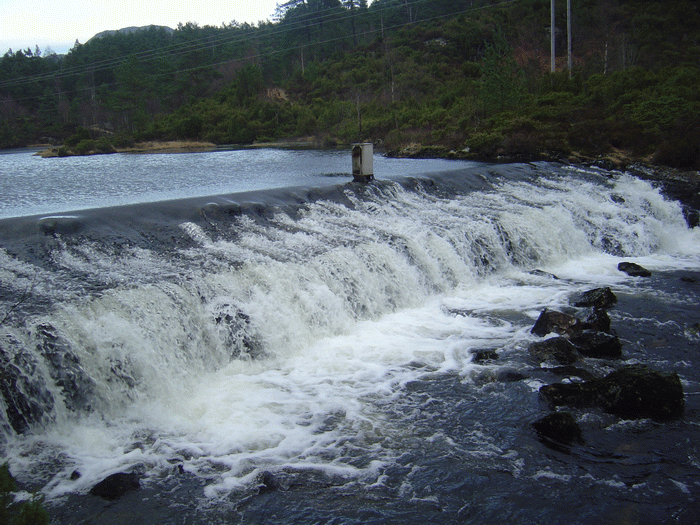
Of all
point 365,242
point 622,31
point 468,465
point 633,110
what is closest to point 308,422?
point 468,465

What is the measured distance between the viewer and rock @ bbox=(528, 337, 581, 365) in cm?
795

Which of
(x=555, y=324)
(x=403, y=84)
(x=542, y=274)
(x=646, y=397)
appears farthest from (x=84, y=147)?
(x=646, y=397)

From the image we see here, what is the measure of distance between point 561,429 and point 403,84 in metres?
55.1

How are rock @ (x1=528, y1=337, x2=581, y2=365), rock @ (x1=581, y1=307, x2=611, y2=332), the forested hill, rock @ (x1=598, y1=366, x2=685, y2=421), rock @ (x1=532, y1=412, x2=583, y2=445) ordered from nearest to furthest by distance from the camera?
rock @ (x1=532, y1=412, x2=583, y2=445) < rock @ (x1=598, y1=366, x2=685, y2=421) < rock @ (x1=528, y1=337, x2=581, y2=365) < rock @ (x1=581, y1=307, x2=611, y2=332) < the forested hill

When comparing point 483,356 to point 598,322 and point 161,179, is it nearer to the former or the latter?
point 598,322

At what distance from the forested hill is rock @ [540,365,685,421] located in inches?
789

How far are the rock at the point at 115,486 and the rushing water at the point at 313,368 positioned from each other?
100 millimetres

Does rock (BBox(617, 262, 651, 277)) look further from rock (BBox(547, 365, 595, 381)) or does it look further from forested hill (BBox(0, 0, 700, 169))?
forested hill (BBox(0, 0, 700, 169))

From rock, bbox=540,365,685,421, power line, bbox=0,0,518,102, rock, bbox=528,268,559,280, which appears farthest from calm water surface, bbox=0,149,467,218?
power line, bbox=0,0,518,102

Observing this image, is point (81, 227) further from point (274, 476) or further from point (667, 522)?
point (667, 522)

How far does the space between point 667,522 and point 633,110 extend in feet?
90.4

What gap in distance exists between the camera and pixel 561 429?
6.07 meters

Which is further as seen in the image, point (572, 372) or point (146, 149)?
point (146, 149)

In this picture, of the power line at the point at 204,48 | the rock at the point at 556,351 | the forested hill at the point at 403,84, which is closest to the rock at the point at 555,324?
the rock at the point at 556,351
